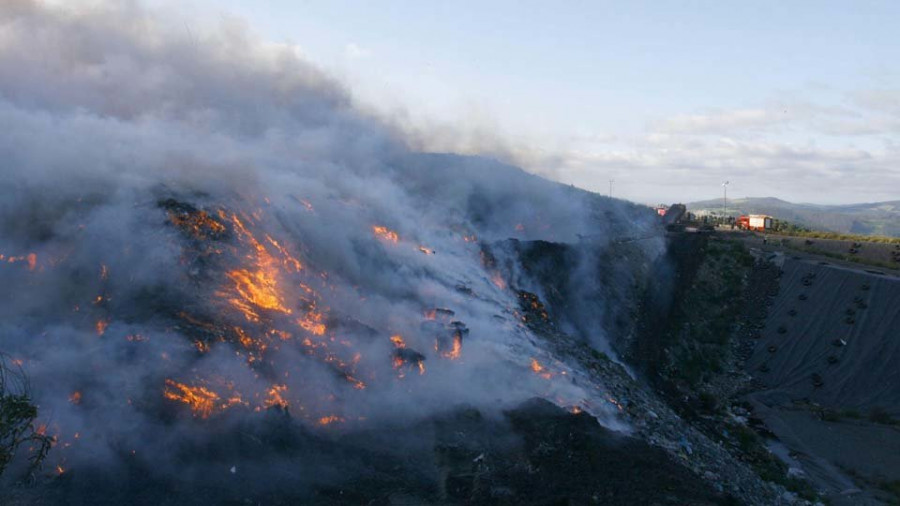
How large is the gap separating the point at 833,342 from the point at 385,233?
1056 inches

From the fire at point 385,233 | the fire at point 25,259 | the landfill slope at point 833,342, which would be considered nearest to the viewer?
the fire at point 25,259

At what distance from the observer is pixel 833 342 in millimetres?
33438

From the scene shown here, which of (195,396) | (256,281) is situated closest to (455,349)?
(256,281)

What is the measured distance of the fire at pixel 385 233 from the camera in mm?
29438

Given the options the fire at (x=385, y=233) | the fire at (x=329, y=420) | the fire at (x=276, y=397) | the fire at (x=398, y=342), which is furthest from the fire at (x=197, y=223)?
the fire at (x=329, y=420)

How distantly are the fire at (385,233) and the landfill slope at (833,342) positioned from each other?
2139 centimetres

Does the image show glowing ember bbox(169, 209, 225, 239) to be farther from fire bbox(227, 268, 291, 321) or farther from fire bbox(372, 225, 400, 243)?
fire bbox(372, 225, 400, 243)

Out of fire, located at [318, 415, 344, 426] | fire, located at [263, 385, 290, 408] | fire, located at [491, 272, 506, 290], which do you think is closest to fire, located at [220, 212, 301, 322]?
fire, located at [263, 385, 290, 408]

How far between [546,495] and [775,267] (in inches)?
1370

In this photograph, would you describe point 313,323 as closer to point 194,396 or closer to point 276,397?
point 276,397

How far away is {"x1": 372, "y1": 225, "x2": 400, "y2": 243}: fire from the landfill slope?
21.4 meters

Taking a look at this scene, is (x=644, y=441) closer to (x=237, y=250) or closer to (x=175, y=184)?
(x=237, y=250)

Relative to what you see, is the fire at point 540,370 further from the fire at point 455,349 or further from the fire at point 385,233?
the fire at point 385,233

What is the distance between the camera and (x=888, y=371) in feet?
98.9
